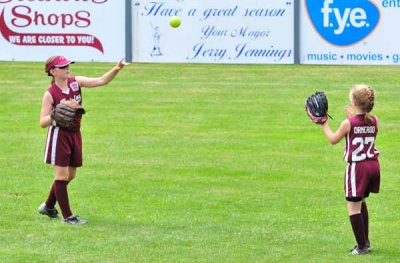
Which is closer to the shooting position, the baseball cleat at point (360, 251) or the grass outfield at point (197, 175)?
the baseball cleat at point (360, 251)

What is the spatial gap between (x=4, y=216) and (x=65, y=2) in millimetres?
15888

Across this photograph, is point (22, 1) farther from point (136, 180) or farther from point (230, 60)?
point (136, 180)

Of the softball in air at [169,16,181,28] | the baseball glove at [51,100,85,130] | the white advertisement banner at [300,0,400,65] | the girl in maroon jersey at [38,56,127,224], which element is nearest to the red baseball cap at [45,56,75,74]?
the girl in maroon jersey at [38,56,127,224]

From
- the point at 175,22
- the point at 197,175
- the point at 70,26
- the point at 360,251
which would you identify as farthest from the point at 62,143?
the point at 70,26

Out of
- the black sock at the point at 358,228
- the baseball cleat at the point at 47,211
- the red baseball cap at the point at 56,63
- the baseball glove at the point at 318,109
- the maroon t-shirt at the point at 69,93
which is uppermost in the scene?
the red baseball cap at the point at 56,63

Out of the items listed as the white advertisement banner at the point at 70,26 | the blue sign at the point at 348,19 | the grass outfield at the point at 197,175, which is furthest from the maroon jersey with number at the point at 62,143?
the white advertisement banner at the point at 70,26

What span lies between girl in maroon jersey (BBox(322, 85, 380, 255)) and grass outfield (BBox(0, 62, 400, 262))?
47 cm

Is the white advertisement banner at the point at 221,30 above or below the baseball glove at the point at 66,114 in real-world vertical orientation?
above

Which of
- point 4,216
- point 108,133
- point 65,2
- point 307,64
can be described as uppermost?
point 65,2

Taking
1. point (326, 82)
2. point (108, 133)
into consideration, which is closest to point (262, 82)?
point (326, 82)

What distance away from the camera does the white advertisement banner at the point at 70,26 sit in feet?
86.4

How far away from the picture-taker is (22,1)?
Answer: 26547 mm

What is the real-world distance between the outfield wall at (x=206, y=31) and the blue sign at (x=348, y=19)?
2 centimetres

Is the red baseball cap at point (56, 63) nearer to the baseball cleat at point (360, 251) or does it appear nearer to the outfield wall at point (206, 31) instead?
the baseball cleat at point (360, 251)
